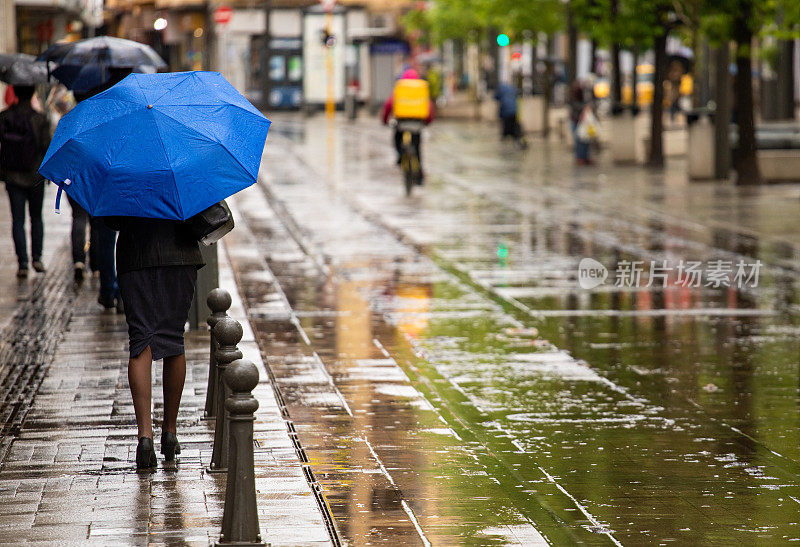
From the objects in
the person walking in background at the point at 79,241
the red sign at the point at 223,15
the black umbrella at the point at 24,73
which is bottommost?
the person walking in background at the point at 79,241

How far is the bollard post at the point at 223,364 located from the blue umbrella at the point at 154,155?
1.79ft

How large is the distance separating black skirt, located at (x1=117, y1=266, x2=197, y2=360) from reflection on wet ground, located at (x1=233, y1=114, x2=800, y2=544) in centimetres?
102

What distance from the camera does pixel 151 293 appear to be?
7160 millimetres

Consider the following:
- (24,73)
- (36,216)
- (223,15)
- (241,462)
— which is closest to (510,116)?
(36,216)

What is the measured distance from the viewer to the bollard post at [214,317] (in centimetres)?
766

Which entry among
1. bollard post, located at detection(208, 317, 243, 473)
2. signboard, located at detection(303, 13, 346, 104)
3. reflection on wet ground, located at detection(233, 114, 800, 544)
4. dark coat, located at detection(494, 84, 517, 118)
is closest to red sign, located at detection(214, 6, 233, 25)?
signboard, located at detection(303, 13, 346, 104)

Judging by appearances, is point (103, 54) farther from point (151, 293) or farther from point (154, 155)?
point (154, 155)

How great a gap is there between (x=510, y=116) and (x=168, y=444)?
102ft

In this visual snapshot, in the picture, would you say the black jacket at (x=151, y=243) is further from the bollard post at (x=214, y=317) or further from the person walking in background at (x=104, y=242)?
the person walking in background at (x=104, y=242)

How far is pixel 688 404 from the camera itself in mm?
9148

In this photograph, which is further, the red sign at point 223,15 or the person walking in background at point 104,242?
the red sign at point 223,15

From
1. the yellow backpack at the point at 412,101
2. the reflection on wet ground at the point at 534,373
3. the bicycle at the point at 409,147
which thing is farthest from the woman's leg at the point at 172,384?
the yellow backpack at the point at 412,101

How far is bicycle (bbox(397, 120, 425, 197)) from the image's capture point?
24.3 metres

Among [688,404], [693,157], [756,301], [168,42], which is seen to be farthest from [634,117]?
[168,42]
